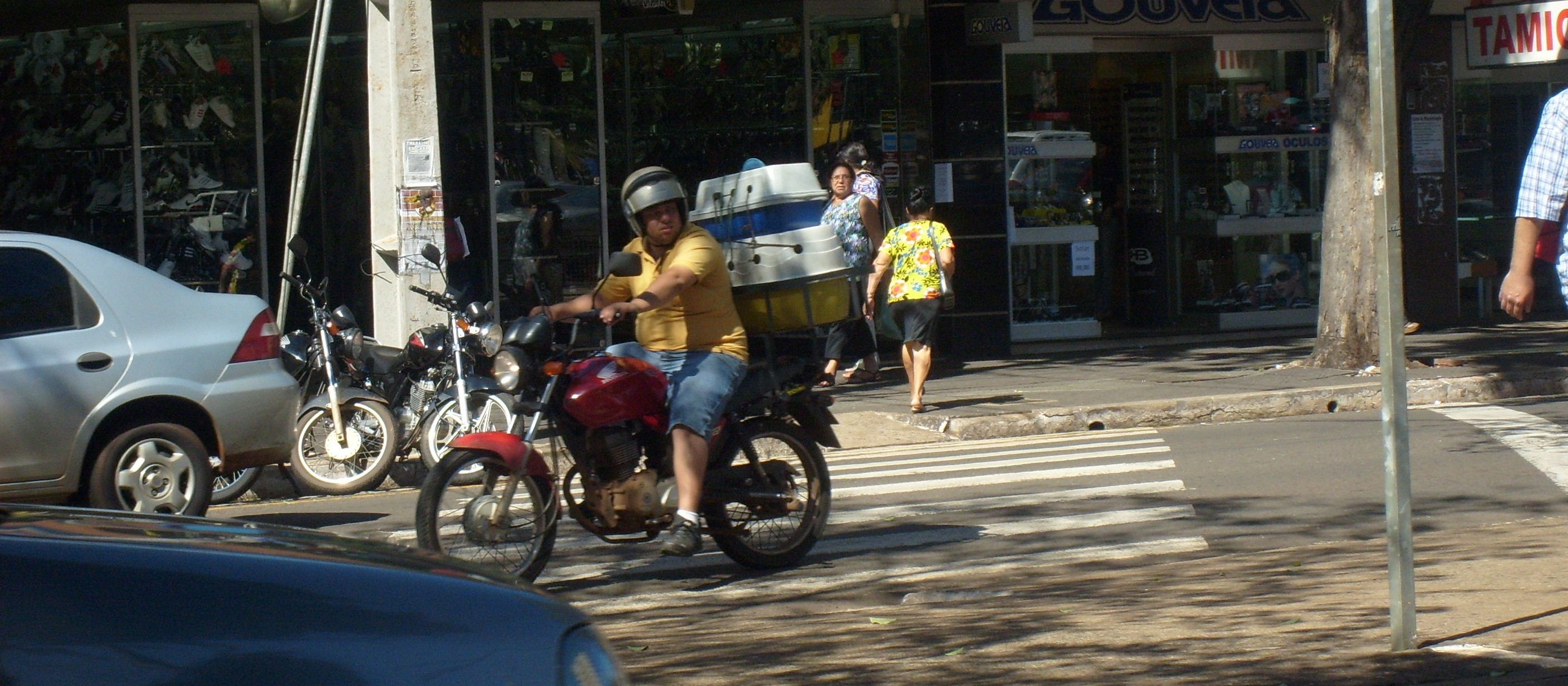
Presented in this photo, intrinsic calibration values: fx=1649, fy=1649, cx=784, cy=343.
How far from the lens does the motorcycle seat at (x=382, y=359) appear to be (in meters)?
10.8

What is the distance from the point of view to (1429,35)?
18.0 m

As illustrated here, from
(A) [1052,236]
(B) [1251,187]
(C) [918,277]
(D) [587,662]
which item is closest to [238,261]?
(C) [918,277]

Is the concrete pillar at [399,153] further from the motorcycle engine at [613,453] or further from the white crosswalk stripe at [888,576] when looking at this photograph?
the white crosswalk stripe at [888,576]

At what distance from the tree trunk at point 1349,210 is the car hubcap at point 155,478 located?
9613 millimetres

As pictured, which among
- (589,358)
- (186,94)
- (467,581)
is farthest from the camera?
(186,94)

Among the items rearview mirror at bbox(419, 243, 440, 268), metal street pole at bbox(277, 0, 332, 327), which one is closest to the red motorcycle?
rearview mirror at bbox(419, 243, 440, 268)

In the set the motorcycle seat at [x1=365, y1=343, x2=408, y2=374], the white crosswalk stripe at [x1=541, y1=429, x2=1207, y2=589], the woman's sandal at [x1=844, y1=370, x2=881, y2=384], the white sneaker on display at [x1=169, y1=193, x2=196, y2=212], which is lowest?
the white crosswalk stripe at [x1=541, y1=429, x2=1207, y2=589]

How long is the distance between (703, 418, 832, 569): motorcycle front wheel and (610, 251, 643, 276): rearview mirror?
110cm

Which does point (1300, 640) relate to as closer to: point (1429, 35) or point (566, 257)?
point (566, 257)

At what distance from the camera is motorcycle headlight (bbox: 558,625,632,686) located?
2.67 metres

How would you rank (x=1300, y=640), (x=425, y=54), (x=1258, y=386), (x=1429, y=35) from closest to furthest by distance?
(x=1300, y=640) < (x=425, y=54) < (x=1258, y=386) < (x=1429, y=35)

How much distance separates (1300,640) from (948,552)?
2.28 meters

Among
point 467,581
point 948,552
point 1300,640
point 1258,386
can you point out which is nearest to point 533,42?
point 1258,386

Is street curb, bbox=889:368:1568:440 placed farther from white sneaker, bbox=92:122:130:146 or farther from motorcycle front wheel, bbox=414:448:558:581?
white sneaker, bbox=92:122:130:146
